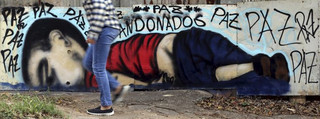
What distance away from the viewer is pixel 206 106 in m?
6.73

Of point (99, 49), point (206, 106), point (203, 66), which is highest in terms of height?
point (99, 49)

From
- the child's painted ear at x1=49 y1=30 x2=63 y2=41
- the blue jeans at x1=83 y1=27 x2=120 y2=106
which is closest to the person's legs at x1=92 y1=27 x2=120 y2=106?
the blue jeans at x1=83 y1=27 x2=120 y2=106

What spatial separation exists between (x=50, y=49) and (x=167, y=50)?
1.84 meters

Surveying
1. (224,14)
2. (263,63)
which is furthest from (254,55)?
(224,14)

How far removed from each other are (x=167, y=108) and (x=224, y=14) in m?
1.84

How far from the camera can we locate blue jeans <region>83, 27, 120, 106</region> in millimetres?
5098

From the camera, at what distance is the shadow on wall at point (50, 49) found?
7.22 metres

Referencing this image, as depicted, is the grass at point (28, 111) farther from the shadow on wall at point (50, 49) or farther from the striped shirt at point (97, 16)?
the shadow on wall at point (50, 49)

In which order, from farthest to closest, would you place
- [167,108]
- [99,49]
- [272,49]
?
1. [272,49]
2. [167,108]
3. [99,49]

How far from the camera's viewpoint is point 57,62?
285 inches

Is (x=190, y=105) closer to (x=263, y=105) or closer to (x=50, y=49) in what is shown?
(x=263, y=105)

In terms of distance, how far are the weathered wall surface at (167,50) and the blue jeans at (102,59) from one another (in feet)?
6.53

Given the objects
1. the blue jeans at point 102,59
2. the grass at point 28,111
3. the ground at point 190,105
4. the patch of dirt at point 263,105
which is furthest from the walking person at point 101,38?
the patch of dirt at point 263,105

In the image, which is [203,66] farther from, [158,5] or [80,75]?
[80,75]
